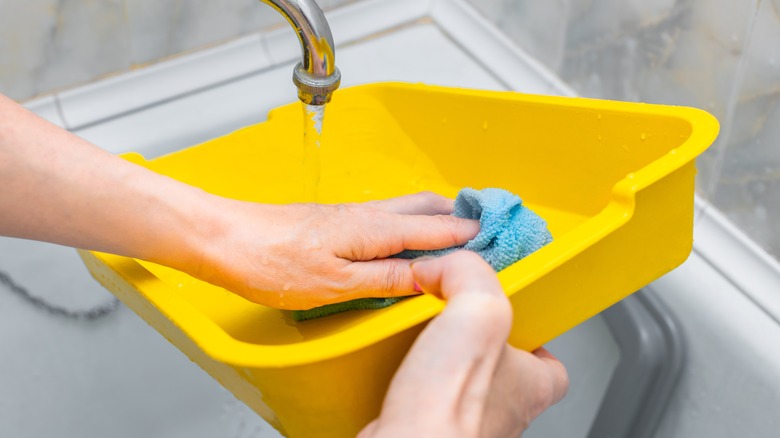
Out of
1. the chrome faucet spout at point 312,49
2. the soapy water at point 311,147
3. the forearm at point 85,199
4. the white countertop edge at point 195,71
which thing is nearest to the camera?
the forearm at point 85,199

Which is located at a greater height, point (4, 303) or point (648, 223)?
point (648, 223)

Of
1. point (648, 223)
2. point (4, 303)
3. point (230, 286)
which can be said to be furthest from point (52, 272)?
point (648, 223)

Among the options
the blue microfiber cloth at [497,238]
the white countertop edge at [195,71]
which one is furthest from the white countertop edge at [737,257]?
the white countertop edge at [195,71]

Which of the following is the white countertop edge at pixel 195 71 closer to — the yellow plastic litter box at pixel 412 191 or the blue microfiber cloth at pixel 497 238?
the yellow plastic litter box at pixel 412 191

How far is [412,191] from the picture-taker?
1075 mm

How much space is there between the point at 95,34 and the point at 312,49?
454 mm

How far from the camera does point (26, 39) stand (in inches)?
43.7

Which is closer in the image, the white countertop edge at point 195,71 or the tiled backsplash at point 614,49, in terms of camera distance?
the tiled backsplash at point 614,49

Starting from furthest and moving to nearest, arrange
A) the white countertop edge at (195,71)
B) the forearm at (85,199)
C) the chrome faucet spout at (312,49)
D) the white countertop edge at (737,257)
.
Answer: the white countertop edge at (195,71), the white countertop edge at (737,257), the chrome faucet spout at (312,49), the forearm at (85,199)

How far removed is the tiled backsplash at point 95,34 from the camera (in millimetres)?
1105

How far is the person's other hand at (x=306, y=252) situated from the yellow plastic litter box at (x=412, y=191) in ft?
0.12

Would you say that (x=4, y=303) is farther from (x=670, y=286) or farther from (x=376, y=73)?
(x=670, y=286)

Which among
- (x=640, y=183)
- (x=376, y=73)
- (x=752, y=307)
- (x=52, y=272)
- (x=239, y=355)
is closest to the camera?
(x=239, y=355)

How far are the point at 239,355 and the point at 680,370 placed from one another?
2.02 ft
